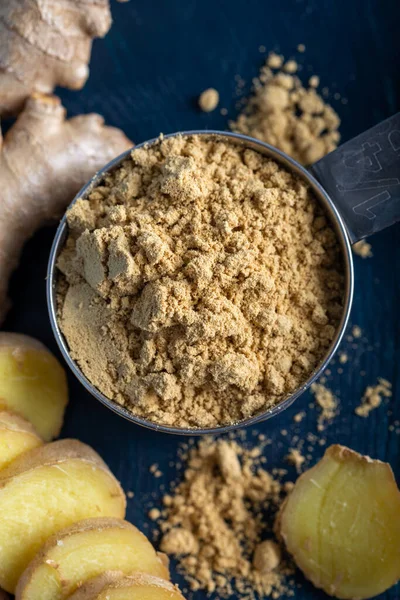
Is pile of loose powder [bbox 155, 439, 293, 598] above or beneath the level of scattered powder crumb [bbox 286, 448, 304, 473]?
beneath

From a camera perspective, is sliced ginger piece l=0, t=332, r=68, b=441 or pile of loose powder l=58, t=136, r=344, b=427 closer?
pile of loose powder l=58, t=136, r=344, b=427

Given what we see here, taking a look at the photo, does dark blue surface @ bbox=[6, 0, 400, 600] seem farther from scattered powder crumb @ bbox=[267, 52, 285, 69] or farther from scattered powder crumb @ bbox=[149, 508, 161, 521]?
scattered powder crumb @ bbox=[149, 508, 161, 521]

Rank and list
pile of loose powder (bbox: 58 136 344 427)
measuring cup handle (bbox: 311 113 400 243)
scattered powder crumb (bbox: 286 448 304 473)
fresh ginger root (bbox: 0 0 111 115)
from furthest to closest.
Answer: scattered powder crumb (bbox: 286 448 304 473) → fresh ginger root (bbox: 0 0 111 115) → measuring cup handle (bbox: 311 113 400 243) → pile of loose powder (bbox: 58 136 344 427)

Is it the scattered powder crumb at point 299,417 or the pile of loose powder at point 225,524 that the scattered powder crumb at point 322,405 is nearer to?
the scattered powder crumb at point 299,417

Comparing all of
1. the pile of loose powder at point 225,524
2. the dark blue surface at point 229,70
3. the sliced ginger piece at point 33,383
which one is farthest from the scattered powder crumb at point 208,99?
the pile of loose powder at point 225,524

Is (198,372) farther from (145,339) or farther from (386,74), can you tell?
(386,74)

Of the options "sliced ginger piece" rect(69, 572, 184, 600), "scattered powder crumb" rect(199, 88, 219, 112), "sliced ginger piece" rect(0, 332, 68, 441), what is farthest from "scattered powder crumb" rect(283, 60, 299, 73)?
"sliced ginger piece" rect(69, 572, 184, 600)
